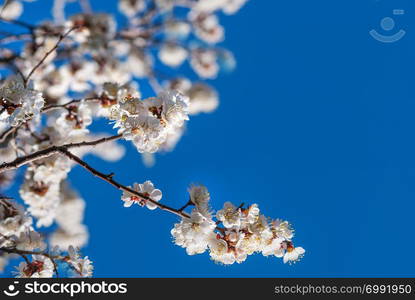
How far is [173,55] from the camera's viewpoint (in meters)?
8.20

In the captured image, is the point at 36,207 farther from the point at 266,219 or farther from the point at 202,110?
the point at 202,110

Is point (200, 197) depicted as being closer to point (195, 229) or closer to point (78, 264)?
point (195, 229)

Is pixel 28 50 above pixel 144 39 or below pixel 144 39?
below

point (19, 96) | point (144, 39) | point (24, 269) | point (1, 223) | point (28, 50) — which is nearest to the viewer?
point (19, 96)

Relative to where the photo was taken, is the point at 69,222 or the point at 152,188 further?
the point at 69,222

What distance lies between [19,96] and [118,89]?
1139 millimetres

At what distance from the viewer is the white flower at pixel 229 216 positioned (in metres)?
2.58

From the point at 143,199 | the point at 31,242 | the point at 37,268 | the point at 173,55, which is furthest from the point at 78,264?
the point at 173,55

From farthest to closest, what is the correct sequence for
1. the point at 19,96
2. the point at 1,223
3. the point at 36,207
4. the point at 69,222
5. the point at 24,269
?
the point at 69,222
the point at 36,207
the point at 1,223
the point at 24,269
the point at 19,96

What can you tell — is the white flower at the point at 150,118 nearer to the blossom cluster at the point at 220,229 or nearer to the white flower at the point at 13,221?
the blossom cluster at the point at 220,229

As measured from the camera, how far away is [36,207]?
4.27m

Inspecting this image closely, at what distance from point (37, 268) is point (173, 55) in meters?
5.99

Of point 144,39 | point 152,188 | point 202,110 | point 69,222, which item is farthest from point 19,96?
point 202,110

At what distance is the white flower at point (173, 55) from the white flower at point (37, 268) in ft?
18.1
